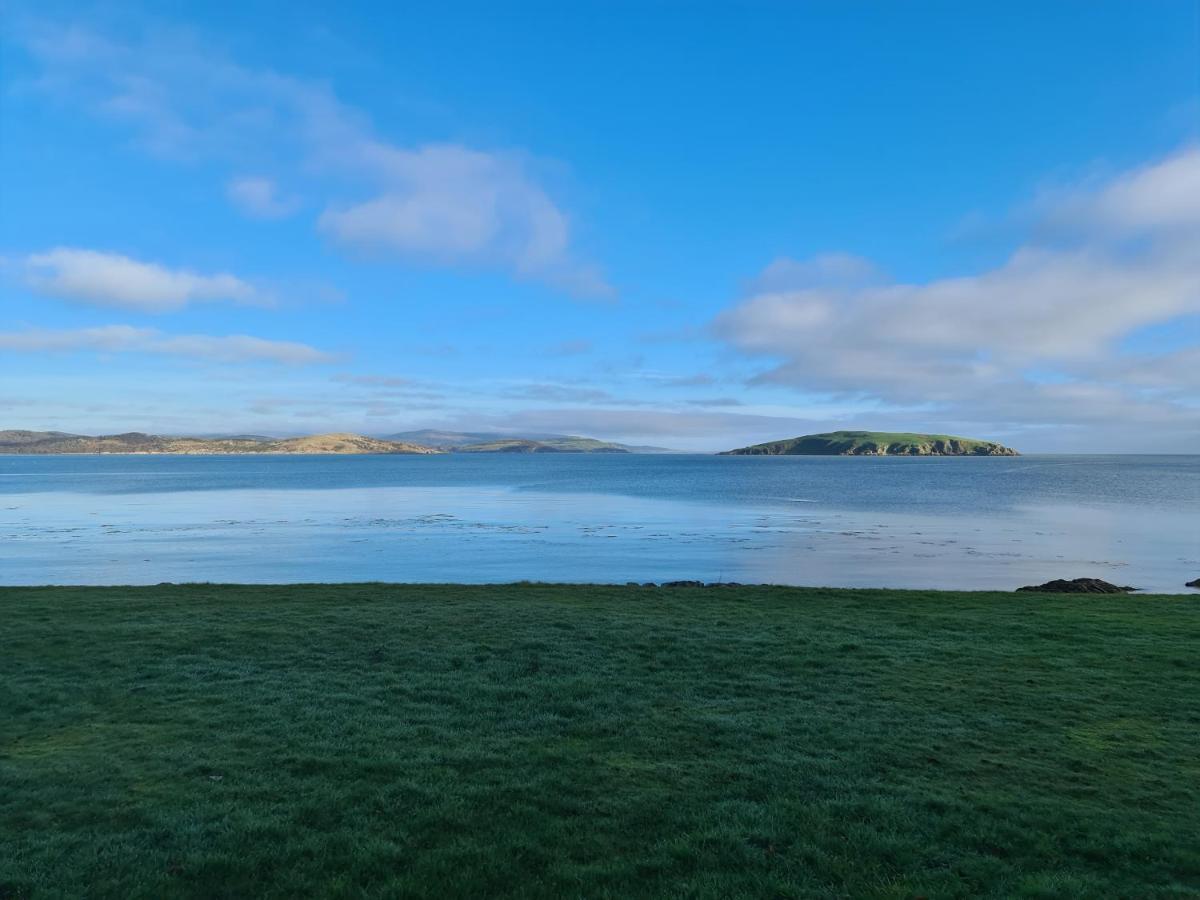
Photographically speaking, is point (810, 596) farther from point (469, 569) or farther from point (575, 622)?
point (469, 569)

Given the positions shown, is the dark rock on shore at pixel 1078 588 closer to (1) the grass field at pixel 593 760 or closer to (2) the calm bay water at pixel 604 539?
(2) the calm bay water at pixel 604 539

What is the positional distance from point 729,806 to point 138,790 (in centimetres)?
552

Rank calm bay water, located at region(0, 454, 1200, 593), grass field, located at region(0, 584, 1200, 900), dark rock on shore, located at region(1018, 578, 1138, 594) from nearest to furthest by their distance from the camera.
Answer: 1. grass field, located at region(0, 584, 1200, 900)
2. dark rock on shore, located at region(1018, 578, 1138, 594)
3. calm bay water, located at region(0, 454, 1200, 593)

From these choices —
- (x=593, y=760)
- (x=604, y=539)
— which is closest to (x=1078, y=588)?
(x=593, y=760)

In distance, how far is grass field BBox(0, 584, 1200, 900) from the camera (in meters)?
5.57

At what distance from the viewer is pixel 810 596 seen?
1891 cm

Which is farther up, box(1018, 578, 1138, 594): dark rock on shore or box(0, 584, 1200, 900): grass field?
box(0, 584, 1200, 900): grass field

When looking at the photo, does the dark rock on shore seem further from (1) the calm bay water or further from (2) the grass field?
(2) the grass field

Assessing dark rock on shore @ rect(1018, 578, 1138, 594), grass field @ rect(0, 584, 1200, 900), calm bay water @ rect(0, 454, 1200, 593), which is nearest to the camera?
grass field @ rect(0, 584, 1200, 900)

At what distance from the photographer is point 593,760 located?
25.1 feet

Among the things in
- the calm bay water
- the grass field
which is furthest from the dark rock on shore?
the grass field

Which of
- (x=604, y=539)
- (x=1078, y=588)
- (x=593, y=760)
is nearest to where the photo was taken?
(x=593, y=760)

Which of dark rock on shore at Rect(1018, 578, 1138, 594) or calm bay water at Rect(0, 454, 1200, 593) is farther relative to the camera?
calm bay water at Rect(0, 454, 1200, 593)

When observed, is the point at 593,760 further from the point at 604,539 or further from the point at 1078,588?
the point at 604,539
